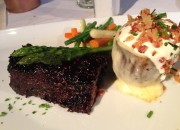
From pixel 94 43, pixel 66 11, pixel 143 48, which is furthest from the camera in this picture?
pixel 66 11

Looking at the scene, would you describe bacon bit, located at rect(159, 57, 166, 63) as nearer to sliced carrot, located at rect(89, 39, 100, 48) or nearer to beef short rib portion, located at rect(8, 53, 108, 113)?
beef short rib portion, located at rect(8, 53, 108, 113)

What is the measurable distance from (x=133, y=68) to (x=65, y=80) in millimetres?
516

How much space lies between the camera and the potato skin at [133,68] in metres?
2.20

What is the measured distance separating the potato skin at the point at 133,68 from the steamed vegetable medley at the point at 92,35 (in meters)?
0.35

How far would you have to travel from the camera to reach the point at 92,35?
2.71 meters

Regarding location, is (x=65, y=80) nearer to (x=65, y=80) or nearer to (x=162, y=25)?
(x=65, y=80)

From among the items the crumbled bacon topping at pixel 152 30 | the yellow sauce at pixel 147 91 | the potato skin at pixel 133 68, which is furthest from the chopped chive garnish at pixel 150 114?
the crumbled bacon topping at pixel 152 30

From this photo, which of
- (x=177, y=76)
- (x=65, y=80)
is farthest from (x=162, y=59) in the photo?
(x=65, y=80)

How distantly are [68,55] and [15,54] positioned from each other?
18.3 inches

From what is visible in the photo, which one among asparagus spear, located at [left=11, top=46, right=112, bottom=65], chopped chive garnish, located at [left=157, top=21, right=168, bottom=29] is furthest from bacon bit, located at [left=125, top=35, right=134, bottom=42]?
asparagus spear, located at [left=11, top=46, right=112, bottom=65]

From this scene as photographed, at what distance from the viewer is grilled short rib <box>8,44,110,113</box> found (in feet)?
7.34

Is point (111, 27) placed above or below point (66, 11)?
above

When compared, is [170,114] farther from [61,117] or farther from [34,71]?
[34,71]

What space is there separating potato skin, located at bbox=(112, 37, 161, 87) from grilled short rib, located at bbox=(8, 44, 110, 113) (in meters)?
0.14
